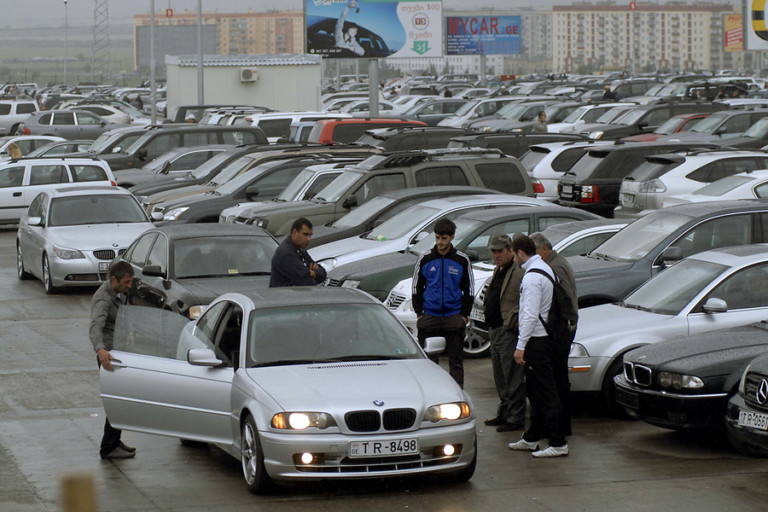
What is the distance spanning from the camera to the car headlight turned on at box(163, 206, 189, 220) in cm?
2090

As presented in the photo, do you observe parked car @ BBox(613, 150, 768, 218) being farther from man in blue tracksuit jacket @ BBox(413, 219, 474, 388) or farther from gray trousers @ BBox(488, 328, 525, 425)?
gray trousers @ BBox(488, 328, 525, 425)

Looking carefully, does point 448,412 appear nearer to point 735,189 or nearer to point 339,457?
point 339,457

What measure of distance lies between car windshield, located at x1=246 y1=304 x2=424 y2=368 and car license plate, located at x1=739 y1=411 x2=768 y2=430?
218 centimetres

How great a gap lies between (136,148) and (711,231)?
66.2 feet

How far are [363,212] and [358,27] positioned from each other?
21.8 meters

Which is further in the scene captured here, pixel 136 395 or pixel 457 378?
pixel 457 378

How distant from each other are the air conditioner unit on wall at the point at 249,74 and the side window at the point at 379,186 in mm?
29721

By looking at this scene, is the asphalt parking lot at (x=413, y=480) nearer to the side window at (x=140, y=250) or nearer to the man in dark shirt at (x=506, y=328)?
the man in dark shirt at (x=506, y=328)

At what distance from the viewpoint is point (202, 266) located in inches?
545

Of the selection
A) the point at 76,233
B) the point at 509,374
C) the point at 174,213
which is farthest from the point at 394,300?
the point at 174,213

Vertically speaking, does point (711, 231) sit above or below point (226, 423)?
above

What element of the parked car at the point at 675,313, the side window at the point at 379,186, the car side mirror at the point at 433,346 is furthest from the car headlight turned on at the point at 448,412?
the side window at the point at 379,186

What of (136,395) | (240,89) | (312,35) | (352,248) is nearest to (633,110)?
(312,35)

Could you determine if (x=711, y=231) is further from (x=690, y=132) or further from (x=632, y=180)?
(x=690, y=132)
